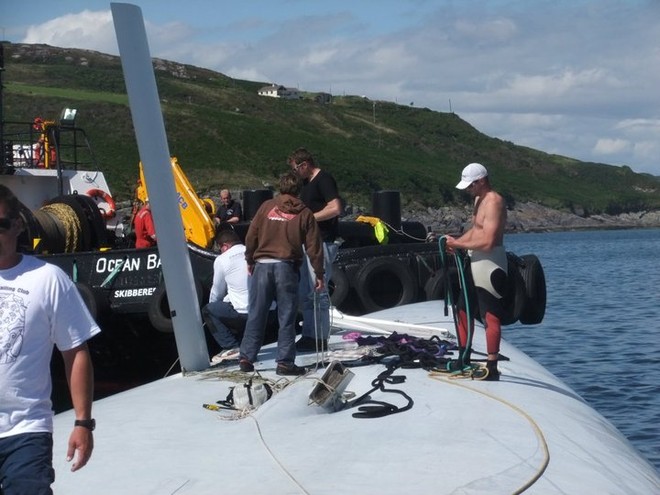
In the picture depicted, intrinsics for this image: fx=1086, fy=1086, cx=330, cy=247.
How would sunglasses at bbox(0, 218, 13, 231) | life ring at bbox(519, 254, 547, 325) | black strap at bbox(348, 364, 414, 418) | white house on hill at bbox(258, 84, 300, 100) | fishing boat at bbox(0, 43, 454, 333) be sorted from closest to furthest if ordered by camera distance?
sunglasses at bbox(0, 218, 13, 231) → black strap at bbox(348, 364, 414, 418) → fishing boat at bbox(0, 43, 454, 333) → life ring at bbox(519, 254, 547, 325) → white house on hill at bbox(258, 84, 300, 100)

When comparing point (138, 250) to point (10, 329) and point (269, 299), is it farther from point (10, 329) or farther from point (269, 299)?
point (10, 329)

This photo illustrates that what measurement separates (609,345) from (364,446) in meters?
13.1

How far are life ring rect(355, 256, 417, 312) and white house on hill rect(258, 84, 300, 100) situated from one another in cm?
11332

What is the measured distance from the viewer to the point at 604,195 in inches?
5349

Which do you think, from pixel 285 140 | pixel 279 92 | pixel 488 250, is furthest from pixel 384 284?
pixel 279 92

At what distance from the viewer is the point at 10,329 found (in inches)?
165

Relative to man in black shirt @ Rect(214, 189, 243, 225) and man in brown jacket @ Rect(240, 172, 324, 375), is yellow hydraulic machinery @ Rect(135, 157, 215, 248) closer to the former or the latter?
man in black shirt @ Rect(214, 189, 243, 225)

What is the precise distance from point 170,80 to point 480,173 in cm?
9888

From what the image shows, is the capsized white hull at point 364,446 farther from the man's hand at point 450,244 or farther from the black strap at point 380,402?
the man's hand at point 450,244

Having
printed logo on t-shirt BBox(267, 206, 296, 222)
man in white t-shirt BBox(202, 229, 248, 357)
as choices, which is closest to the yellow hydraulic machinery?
man in white t-shirt BBox(202, 229, 248, 357)

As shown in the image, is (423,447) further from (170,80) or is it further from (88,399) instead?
(170,80)

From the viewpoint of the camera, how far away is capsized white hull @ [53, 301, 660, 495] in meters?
4.99

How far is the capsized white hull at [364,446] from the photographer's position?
4.99m

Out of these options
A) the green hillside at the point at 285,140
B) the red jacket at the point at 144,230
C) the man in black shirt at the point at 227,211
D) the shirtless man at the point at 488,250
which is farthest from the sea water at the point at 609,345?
the green hillside at the point at 285,140
